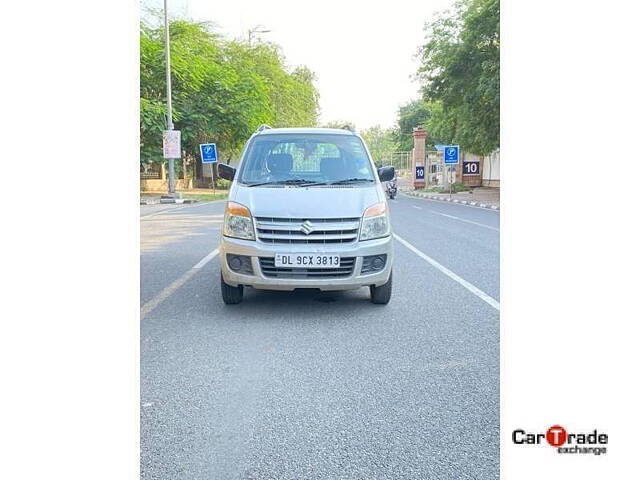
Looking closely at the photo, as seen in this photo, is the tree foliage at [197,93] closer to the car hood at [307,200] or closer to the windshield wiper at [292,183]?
the windshield wiper at [292,183]

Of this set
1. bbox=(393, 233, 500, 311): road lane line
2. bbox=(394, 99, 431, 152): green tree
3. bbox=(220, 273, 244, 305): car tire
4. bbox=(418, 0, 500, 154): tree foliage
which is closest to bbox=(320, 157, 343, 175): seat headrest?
bbox=(220, 273, 244, 305): car tire

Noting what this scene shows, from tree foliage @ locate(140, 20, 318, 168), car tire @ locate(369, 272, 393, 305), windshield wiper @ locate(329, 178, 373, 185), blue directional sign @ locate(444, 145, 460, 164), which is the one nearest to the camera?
car tire @ locate(369, 272, 393, 305)

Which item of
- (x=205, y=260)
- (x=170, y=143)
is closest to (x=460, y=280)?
(x=205, y=260)

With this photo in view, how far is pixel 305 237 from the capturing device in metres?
5.13

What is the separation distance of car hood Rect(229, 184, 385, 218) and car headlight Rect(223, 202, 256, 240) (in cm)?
6

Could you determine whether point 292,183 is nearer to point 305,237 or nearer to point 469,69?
point 305,237

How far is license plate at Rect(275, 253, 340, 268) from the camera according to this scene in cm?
509

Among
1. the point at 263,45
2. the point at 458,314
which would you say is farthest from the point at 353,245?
the point at 263,45

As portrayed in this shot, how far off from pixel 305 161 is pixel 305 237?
1.21 m

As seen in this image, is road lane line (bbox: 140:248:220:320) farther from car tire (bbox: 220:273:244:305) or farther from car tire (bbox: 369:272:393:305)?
car tire (bbox: 369:272:393:305)

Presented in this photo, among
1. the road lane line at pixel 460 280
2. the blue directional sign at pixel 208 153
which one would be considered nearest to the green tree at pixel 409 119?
the blue directional sign at pixel 208 153

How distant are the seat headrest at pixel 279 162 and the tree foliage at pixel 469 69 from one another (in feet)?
60.7

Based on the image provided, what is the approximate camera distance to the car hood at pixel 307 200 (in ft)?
17.0

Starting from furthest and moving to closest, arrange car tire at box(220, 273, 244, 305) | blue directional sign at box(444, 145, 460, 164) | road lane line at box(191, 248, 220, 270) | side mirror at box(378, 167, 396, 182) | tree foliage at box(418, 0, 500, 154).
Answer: blue directional sign at box(444, 145, 460, 164)
tree foliage at box(418, 0, 500, 154)
road lane line at box(191, 248, 220, 270)
side mirror at box(378, 167, 396, 182)
car tire at box(220, 273, 244, 305)
